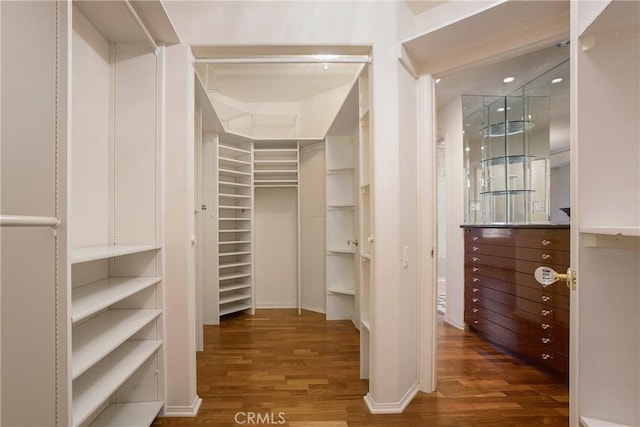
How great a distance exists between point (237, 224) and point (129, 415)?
111 inches

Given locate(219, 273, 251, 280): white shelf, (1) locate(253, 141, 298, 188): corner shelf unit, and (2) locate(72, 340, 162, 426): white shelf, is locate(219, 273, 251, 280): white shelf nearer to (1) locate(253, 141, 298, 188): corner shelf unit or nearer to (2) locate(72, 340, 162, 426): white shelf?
(1) locate(253, 141, 298, 188): corner shelf unit

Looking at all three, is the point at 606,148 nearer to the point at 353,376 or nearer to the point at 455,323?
the point at 353,376

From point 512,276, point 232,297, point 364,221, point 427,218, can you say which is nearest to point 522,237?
point 512,276

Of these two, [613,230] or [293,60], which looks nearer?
[613,230]

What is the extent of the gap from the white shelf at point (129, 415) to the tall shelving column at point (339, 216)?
2400 mm

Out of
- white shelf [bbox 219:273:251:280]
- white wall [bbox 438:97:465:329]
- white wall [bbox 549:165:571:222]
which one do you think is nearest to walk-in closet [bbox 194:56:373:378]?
white shelf [bbox 219:273:251:280]

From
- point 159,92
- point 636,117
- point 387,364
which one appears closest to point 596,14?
point 636,117

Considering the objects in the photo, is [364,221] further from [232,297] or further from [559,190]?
[559,190]

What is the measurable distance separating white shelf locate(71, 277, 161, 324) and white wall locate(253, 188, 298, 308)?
105 inches

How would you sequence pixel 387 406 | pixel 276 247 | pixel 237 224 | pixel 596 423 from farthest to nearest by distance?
pixel 276 247
pixel 237 224
pixel 387 406
pixel 596 423

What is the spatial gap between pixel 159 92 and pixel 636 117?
90.6 inches

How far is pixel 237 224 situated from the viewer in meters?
4.39

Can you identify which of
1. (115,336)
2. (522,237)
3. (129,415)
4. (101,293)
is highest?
(522,237)

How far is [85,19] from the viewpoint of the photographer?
1.63 m
